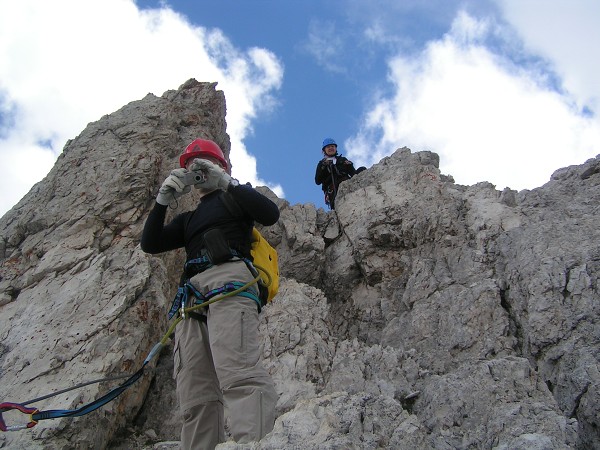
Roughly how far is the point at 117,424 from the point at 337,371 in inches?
114

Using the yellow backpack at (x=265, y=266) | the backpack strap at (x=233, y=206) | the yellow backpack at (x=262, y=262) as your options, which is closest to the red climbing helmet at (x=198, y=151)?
the yellow backpack at (x=262, y=262)

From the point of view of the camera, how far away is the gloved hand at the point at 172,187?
250 inches

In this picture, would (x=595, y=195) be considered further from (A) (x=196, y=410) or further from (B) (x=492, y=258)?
(A) (x=196, y=410)

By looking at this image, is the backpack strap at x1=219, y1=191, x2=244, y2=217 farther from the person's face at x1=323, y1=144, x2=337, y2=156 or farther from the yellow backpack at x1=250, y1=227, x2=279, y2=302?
the person's face at x1=323, y1=144, x2=337, y2=156

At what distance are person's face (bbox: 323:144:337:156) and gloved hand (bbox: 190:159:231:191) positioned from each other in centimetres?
887

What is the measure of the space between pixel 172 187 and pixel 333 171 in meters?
8.49

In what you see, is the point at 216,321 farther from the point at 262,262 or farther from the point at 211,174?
the point at 211,174

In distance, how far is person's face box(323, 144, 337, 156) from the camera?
49.6ft

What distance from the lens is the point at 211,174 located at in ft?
21.0

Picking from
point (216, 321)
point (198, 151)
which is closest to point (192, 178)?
point (198, 151)

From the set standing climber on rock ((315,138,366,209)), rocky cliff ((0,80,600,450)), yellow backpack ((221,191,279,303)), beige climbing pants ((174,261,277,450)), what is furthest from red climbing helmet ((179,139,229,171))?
standing climber on rock ((315,138,366,209))

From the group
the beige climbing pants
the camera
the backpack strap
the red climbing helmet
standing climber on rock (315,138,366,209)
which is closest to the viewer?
the beige climbing pants

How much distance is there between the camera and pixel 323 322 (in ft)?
30.1

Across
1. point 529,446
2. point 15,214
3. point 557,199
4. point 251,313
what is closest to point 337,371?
point 251,313
